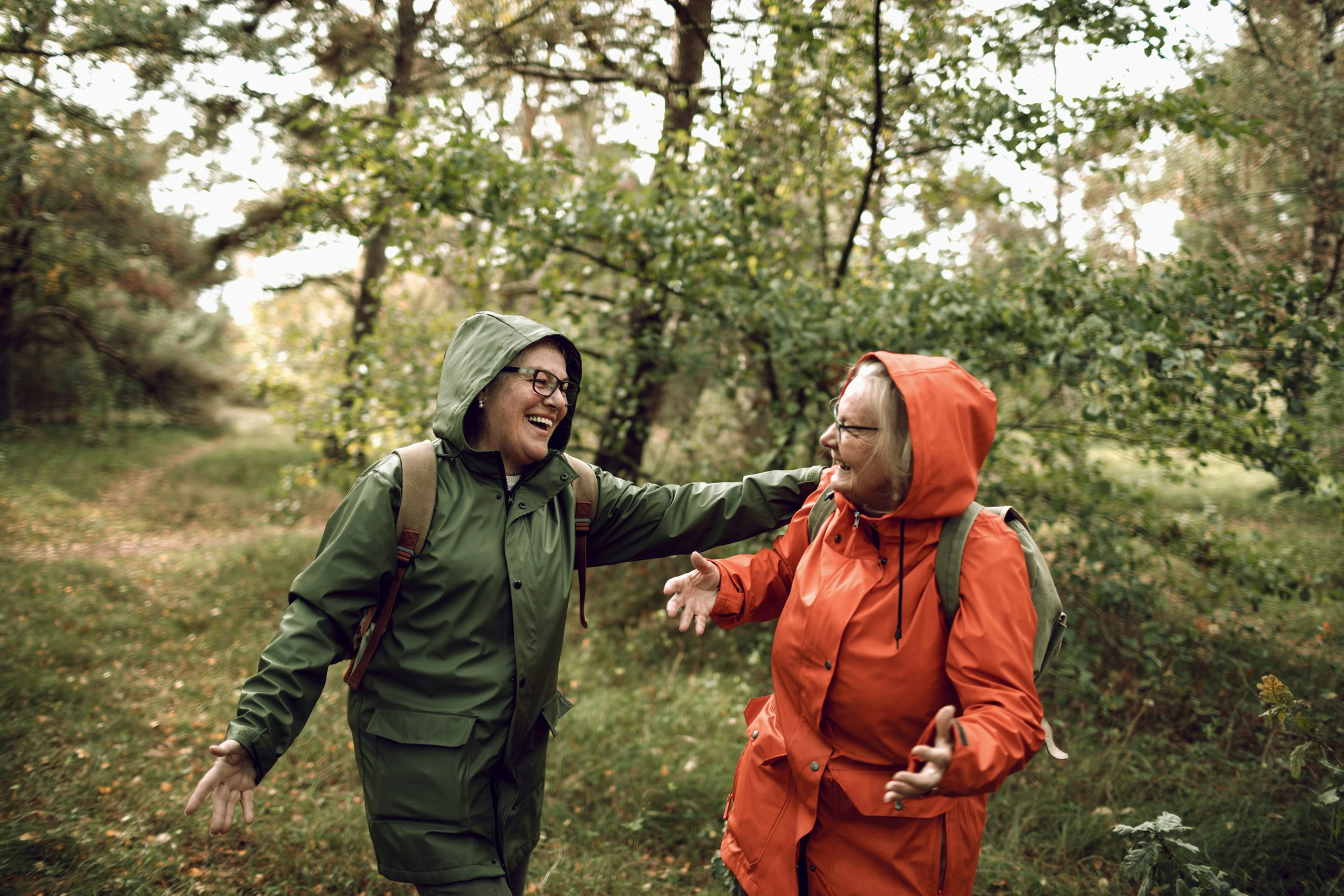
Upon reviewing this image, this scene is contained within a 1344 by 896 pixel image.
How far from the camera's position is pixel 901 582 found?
1.92 meters

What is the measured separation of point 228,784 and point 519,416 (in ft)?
4.09

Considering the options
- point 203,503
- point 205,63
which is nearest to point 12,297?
point 203,503

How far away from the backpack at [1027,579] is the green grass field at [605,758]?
2.22 m

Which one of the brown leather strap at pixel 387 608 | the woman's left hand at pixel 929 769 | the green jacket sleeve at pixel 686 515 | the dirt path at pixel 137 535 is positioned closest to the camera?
the woman's left hand at pixel 929 769

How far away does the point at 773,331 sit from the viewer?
472 cm

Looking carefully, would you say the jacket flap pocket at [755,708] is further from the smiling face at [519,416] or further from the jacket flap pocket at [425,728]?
the smiling face at [519,416]

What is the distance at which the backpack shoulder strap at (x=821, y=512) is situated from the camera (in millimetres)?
2307

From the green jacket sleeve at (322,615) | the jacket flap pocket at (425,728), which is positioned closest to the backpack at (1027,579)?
the jacket flap pocket at (425,728)

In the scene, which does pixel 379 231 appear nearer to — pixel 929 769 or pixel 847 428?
pixel 847 428

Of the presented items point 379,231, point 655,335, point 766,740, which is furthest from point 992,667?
point 379,231

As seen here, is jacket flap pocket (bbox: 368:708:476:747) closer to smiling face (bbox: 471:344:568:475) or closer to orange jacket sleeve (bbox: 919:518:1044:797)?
smiling face (bbox: 471:344:568:475)

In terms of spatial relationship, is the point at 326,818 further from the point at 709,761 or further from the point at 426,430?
the point at 426,430

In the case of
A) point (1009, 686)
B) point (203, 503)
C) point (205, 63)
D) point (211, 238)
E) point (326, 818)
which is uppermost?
point (205, 63)

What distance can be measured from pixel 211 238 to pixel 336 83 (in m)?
10.2
